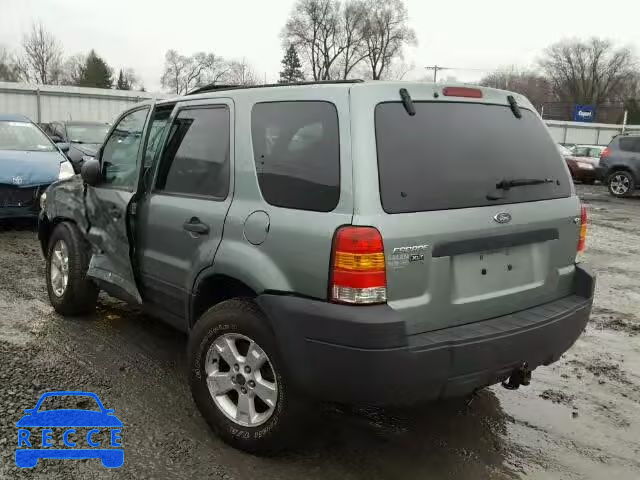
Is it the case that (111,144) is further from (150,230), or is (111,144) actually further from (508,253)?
(508,253)

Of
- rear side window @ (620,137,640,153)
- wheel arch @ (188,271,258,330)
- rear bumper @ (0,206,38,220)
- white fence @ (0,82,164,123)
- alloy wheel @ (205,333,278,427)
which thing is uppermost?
white fence @ (0,82,164,123)

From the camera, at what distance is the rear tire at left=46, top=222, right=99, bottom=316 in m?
4.69

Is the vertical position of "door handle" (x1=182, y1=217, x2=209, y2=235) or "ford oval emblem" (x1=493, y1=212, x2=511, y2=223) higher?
Answer: "ford oval emblem" (x1=493, y1=212, x2=511, y2=223)

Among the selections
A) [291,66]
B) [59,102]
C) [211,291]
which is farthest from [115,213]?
[291,66]

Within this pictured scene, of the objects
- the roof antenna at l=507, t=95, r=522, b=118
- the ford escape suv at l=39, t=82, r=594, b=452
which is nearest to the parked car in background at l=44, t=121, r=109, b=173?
the ford escape suv at l=39, t=82, r=594, b=452

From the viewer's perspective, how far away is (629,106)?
217ft

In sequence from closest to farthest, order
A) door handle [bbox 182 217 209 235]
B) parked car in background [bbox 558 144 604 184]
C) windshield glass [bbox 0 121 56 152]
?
door handle [bbox 182 217 209 235] → windshield glass [bbox 0 121 56 152] → parked car in background [bbox 558 144 604 184]

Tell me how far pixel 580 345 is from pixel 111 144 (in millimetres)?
4095

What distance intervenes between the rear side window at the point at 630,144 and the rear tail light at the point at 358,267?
1637 cm

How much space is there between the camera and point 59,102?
27.2 metres

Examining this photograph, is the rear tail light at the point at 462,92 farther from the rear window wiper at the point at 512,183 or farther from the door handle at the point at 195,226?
the door handle at the point at 195,226

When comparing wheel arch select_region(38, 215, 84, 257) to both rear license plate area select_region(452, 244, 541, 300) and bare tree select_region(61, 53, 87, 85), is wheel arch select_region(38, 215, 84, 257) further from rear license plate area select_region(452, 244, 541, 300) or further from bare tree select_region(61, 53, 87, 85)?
bare tree select_region(61, 53, 87, 85)

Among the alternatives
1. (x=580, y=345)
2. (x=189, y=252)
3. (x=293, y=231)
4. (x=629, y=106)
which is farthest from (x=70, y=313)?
(x=629, y=106)

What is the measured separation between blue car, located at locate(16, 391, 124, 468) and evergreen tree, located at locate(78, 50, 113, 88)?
75.3 m
